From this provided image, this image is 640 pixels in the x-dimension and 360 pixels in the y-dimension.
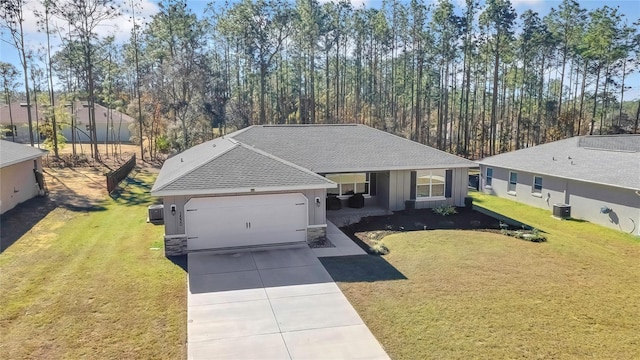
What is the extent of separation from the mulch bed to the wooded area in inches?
980

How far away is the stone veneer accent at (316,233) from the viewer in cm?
1527

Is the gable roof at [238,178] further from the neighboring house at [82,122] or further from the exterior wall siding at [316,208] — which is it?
the neighboring house at [82,122]

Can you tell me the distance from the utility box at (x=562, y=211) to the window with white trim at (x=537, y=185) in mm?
2409

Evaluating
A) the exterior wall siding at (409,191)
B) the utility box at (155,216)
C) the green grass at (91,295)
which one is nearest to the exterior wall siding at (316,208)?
the green grass at (91,295)

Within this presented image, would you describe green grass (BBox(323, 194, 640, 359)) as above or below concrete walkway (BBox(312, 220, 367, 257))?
below

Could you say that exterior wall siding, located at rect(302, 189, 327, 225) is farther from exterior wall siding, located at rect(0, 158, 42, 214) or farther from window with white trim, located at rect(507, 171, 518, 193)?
window with white trim, located at rect(507, 171, 518, 193)

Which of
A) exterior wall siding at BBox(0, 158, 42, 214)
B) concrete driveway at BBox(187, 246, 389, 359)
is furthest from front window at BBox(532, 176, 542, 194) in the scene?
exterior wall siding at BBox(0, 158, 42, 214)

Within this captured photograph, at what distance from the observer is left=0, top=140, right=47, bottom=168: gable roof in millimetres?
18641

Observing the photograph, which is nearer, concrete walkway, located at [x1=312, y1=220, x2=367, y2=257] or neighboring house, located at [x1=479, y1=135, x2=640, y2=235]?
concrete walkway, located at [x1=312, y1=220, x2=367, y2=257]

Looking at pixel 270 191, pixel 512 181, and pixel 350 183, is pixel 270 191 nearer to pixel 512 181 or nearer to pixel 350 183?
pixel 350 183

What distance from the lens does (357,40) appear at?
49938 mm

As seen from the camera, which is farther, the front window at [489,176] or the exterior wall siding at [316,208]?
the front window at [489,176]

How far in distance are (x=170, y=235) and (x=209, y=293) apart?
12.2 ft

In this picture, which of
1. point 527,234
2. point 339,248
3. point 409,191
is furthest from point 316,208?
point 527,234
